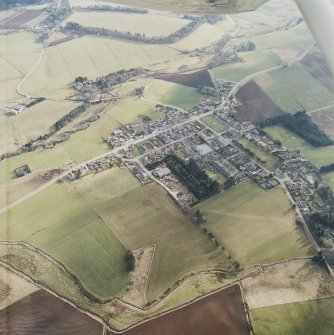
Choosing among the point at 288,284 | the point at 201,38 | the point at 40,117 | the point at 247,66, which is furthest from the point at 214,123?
the point at 201,38

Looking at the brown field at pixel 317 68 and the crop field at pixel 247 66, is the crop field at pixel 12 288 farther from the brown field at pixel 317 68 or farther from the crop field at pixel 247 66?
the brown field at pixel 317 68

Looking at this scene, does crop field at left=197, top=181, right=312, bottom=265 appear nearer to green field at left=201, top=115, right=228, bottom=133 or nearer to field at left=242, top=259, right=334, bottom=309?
field at left=242, top=259, right=334, bottom=309

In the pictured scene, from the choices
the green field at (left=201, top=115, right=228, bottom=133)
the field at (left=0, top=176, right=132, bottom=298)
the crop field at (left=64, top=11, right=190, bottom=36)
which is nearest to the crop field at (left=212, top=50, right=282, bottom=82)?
→ the green field at (left=201, top=115, right=228, bottom=133)

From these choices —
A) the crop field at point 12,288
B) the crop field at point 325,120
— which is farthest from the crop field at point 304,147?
the crop field at point 12,288

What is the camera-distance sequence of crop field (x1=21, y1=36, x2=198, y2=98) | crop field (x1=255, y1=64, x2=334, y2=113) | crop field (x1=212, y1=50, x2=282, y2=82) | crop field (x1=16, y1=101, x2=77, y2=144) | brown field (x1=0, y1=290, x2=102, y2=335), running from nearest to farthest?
brown field (x1=0, y1=290, x2=102, y2=335) < crop field (x1=16, y1=101, x2=77, y2=144) < crop field (x1=255, y1=64, x2=334, y2=113) < crop field (x1=21, y1=36, x2=198, y2=98) < crop field (x1=212, y1=50, x2=282, y2=82)

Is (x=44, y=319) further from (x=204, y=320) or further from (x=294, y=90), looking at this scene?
(x=294, y=90)

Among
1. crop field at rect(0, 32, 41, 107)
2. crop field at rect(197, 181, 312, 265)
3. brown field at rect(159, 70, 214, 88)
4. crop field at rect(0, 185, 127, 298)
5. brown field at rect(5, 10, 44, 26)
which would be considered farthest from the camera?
brown field at rect(5, 10, 44, 26)

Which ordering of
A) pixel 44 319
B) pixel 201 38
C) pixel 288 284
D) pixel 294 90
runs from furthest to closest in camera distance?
pixel 201 38
pixel 294 90
pixel 288 284
pixel 44 319
